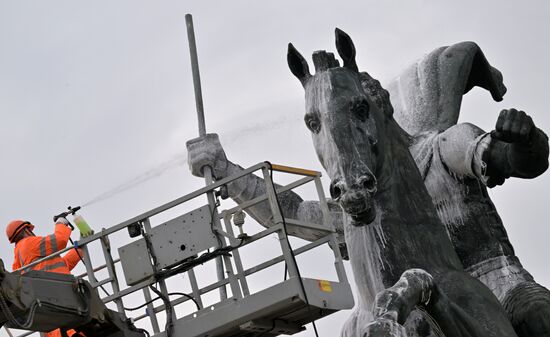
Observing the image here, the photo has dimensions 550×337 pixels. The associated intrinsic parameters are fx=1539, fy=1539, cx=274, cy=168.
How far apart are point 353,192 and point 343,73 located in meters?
1.47

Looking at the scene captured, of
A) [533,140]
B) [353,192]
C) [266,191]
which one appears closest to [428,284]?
[353,192]

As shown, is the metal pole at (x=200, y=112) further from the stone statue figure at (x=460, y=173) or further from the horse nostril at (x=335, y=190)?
the horse nostril at (x=335, y=190)

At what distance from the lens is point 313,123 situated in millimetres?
12344

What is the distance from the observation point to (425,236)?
12.5m

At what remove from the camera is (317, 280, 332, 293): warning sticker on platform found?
1535 centimetres

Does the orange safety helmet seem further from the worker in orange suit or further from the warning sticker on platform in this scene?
the warning sticker on platform

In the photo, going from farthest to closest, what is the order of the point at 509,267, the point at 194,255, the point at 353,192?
the point at 194,255, the point at 509,267, the point at 353,192

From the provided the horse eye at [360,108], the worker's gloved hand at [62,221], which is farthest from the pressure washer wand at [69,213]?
the horse eye at [360,108]

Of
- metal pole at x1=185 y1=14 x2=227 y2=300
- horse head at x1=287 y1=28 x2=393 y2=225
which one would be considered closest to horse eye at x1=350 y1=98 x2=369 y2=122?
horse head at x1=287 y1=28 x2=393 y2=225

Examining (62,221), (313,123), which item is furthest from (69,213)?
(313,123)

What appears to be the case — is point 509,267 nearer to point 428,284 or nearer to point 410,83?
point 428,284

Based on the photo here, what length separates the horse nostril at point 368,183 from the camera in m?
11.6

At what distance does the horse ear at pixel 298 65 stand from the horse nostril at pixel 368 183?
1.50 metres

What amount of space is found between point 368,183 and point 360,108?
0.89m
